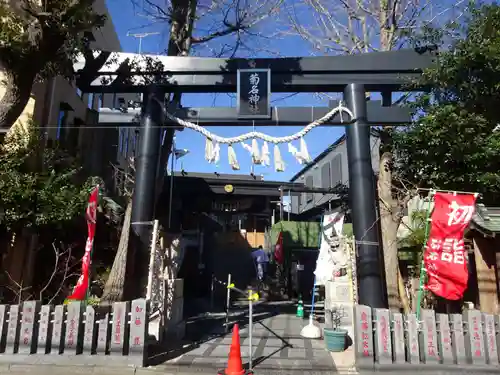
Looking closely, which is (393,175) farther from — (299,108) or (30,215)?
(30,215)

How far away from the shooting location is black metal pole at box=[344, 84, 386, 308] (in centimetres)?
934

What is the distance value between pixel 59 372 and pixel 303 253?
51.3 ft

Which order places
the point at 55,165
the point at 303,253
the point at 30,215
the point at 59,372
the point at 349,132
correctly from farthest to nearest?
the point at 303,253 → the point at 55,165 → the point at 349,132 → the point at 30,215 → the point at 59,372

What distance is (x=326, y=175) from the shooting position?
25.3 m

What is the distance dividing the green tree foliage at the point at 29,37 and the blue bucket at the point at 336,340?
8.73 metres

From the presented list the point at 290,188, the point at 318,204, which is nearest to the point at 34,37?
the point at 290,188

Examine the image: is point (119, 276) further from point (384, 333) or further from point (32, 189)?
point (384, 333)

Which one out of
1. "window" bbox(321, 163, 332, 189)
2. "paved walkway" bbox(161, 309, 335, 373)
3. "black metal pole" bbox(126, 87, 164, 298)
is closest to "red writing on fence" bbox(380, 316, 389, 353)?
"paved walkway" bbox(161, 309, 335, 373)

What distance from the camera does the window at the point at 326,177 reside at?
80.9ft

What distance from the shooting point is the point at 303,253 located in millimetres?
21219

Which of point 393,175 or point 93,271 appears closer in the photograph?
point 393,175

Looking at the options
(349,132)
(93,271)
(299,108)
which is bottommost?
(93,271)

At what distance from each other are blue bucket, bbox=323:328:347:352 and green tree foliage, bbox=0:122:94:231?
709cm

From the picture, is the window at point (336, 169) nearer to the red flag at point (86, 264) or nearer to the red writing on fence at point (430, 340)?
the red writing on fence at point (430, 340)
